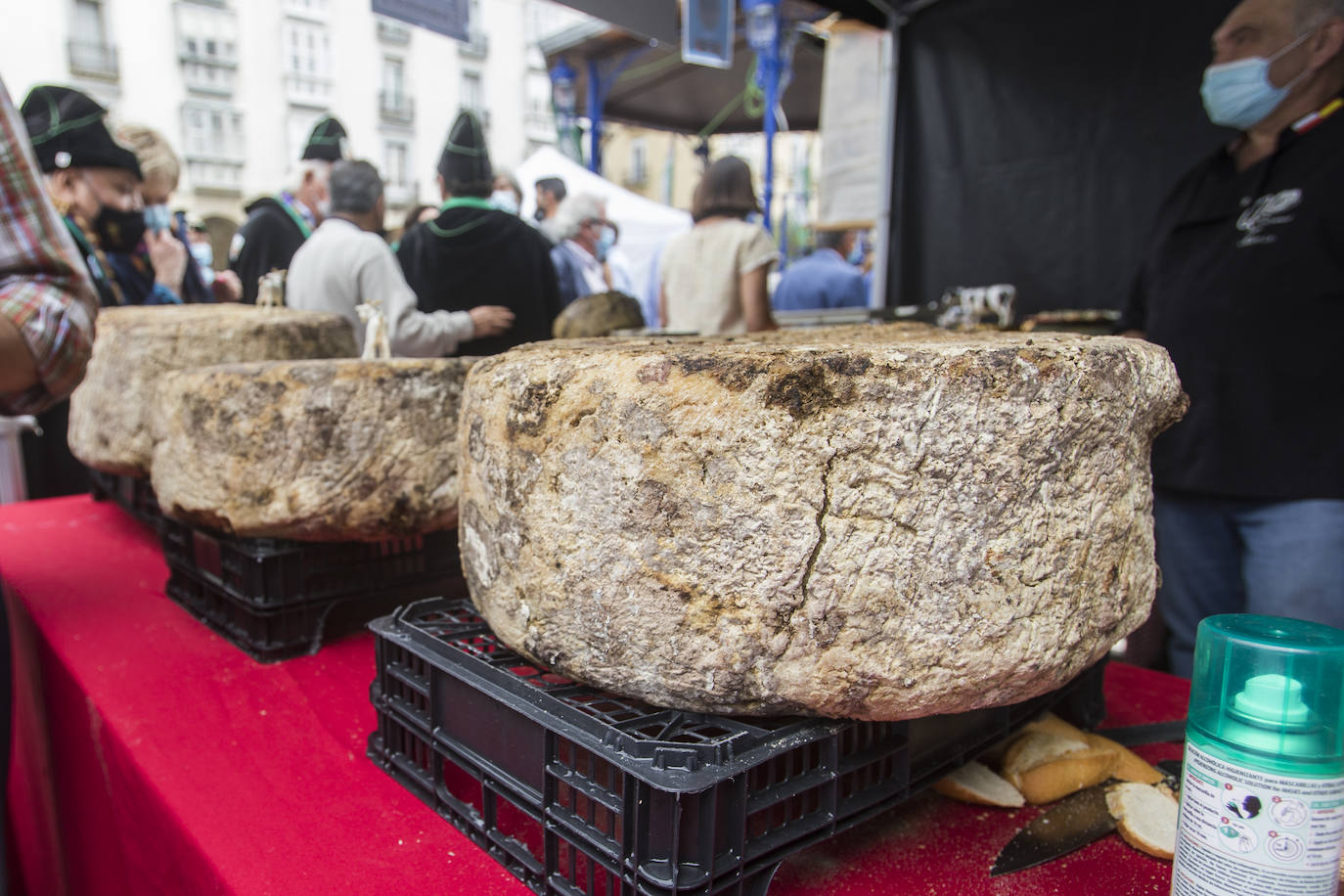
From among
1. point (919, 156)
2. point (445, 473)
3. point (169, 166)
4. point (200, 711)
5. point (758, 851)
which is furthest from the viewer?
point (919, 156)

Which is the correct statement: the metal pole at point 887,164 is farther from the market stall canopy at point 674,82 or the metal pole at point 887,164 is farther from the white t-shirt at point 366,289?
the market stall canopy at point 674,82

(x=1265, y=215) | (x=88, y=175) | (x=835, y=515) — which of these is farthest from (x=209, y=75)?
(x=835, y=515)

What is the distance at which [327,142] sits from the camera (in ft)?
12.3

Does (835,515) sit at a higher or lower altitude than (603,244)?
lower

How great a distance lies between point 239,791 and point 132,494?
1893 millimetres

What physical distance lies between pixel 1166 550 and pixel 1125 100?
199 cm

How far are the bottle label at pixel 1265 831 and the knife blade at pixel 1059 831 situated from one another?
313mm

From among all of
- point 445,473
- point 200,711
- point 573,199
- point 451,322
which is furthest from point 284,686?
point 573,199

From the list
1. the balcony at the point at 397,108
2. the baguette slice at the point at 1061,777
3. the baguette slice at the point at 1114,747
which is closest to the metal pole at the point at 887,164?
the baguette slice at the point at 1114,747

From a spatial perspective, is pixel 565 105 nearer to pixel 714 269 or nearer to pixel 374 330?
pixel 714 269

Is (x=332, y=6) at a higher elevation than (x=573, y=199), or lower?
higher

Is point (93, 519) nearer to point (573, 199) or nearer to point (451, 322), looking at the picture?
point (451, 322)

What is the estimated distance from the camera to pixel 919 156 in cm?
411

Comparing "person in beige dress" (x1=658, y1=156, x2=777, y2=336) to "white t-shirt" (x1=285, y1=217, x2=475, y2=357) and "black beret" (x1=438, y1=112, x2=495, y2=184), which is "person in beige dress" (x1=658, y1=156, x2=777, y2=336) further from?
"white t-shirt" (x1=285, y1=217, x2=475, y2=357)
